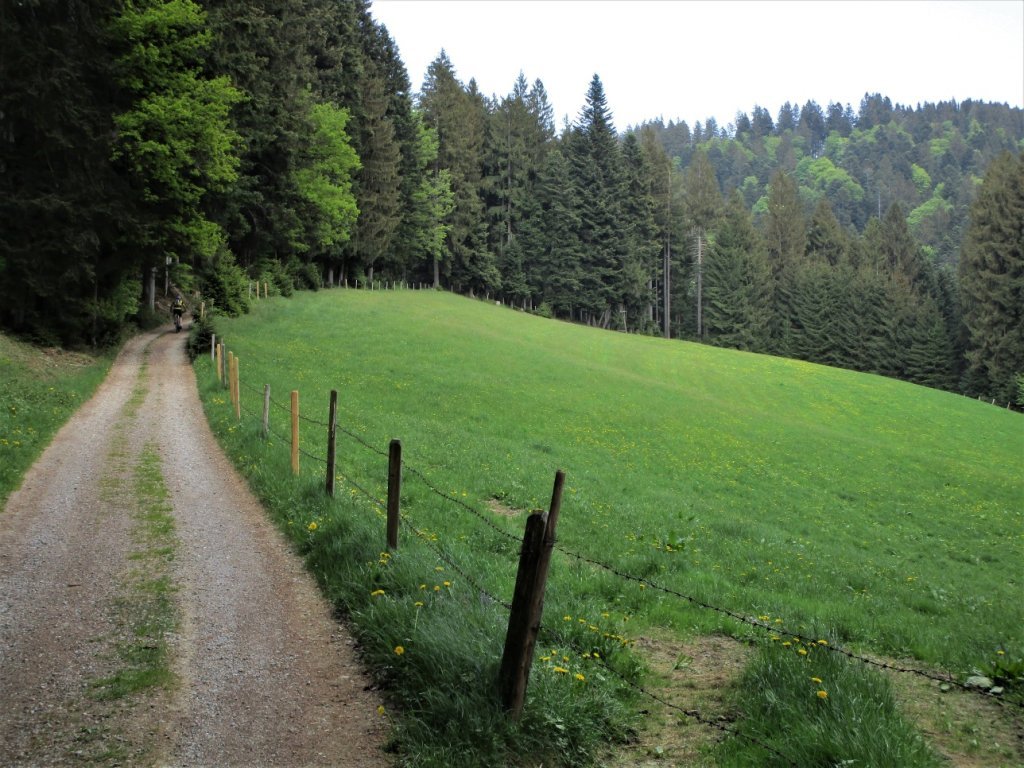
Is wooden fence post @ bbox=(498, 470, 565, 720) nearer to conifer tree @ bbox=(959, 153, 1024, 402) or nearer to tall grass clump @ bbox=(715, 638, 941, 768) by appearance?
tall grass clump @ bbox=(715, 638, 941, 768)

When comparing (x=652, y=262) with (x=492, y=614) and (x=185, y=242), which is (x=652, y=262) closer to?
(x=185, y=242)

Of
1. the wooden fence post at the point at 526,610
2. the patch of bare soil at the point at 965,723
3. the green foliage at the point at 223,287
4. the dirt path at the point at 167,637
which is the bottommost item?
the dirt path at the point at 167,637

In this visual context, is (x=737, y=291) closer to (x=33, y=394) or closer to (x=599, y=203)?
(x=599, y=203)

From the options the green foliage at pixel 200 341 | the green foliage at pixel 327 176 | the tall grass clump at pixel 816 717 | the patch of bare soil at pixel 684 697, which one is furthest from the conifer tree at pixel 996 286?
the tall grass clump at pixel 816 717

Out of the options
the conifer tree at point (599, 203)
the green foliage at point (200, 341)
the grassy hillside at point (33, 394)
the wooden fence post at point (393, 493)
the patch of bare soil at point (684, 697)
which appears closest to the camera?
the patch of bare soil at point (684, 697)

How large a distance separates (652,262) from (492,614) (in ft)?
304

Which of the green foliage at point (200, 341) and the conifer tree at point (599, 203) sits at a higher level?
the conifer tree at point (599, 203)

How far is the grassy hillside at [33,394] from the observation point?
13578mm

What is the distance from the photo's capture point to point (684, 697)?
5852mm

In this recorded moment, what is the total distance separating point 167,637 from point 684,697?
476 cm

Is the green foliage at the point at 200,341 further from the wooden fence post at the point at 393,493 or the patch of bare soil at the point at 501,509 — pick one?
the wooden fence post at the point at 393,493

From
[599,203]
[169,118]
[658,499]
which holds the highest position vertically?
[599,203]

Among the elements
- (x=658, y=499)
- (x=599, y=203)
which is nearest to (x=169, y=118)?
(x=658, y=499)

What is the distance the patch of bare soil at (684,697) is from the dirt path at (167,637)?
193cm
